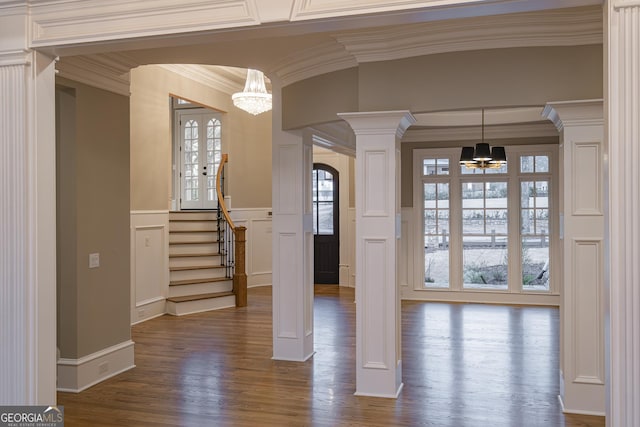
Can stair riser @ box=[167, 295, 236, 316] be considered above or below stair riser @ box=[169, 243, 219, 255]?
below

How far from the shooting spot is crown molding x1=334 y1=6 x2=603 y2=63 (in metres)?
4.09

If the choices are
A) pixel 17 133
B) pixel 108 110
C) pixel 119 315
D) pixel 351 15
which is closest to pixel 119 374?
pixel 119 315

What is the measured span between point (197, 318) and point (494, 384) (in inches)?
173

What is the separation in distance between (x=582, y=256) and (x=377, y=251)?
5.20ft

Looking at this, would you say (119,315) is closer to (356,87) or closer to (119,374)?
(119,374)

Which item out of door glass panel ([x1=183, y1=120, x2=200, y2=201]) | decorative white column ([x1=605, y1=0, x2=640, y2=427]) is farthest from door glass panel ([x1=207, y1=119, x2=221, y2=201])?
decorative white column ([x1=605, y1=0, x2=640, y2=427])

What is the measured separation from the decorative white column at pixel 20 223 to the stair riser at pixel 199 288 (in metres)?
5.59

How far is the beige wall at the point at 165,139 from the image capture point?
779 centimetres

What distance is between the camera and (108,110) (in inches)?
A: 207

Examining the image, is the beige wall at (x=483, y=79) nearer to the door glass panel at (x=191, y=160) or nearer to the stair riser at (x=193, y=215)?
the stair riser at (x=193, y=215)

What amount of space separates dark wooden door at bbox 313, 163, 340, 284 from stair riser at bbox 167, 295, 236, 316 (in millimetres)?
3061

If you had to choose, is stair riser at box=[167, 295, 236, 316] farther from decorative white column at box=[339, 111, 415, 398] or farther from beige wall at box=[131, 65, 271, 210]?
decorative white column at box=[339, 111, 415, 398]

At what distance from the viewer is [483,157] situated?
7.36 metres

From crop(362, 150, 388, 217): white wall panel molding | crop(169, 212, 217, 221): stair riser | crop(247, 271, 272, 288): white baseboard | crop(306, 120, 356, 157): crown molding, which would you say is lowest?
crop(247, 271, 272, 288): white baseboard
